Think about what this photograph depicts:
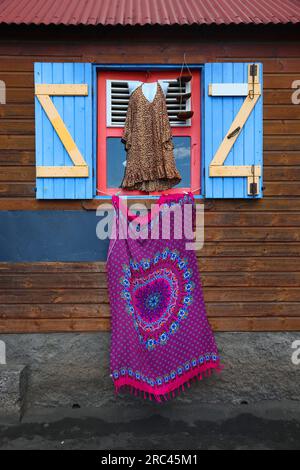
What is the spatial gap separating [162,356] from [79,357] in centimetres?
92

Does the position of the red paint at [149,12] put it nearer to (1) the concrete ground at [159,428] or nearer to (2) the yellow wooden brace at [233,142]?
(2) the yellow wooden brace at [233,142]

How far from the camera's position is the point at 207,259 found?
4000mm

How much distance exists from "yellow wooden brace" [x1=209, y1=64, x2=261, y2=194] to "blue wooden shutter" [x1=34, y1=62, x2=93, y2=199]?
134cm

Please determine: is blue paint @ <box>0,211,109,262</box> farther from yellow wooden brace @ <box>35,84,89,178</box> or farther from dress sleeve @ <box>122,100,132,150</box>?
dress sleeve @ <box>122,100,132,150</box>

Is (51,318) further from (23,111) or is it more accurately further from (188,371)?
(23,111)

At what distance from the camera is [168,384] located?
378 centimetres

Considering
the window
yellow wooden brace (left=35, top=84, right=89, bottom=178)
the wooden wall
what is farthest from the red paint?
yellow wooden brace (left=35, top=84, right=89, bottom=178)

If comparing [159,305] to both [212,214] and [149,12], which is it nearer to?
[212,214]

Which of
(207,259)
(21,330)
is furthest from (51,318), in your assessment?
(207,259)

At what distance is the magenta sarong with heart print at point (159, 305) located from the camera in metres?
3.76

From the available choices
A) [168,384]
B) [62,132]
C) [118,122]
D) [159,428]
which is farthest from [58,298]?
[118,122]

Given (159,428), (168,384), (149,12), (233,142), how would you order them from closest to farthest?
(159,428) < (168,384) < (233,142) < (149,12)

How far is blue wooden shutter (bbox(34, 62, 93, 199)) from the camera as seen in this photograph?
3.88 m

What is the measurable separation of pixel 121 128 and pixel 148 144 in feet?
1.28
